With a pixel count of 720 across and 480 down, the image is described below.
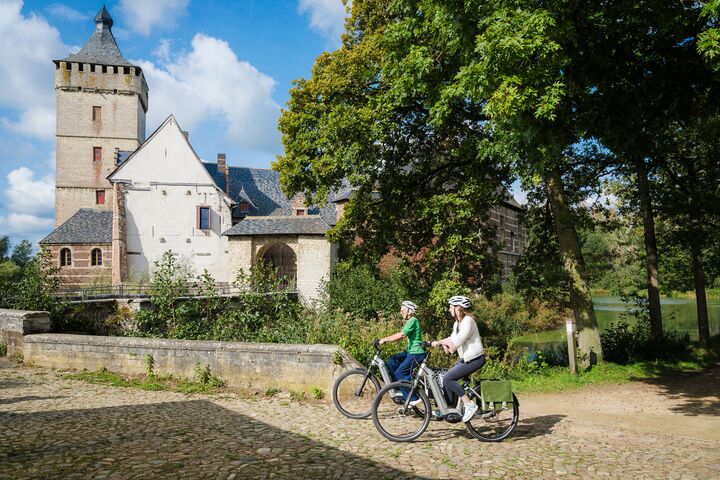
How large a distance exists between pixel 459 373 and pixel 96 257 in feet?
108

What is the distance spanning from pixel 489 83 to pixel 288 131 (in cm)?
626

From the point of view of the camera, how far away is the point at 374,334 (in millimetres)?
9922

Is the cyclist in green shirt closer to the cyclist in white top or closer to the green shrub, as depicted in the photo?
the cyclist in white top

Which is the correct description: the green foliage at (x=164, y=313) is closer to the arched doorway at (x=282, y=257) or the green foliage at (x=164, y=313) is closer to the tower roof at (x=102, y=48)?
the arched doorway at (x=282, y=257)

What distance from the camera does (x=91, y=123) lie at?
3994cm

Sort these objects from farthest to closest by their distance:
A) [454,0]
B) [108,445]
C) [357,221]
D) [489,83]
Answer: [357,221], [454,0], [489,83], [108,445]

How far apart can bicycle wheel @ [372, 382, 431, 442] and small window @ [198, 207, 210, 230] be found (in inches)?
1144

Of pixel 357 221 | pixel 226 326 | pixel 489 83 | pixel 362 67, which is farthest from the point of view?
pixel 357 221

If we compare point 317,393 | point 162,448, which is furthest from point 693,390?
point 162,448

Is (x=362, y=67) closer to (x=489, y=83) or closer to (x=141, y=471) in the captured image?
(x=489, y=83)

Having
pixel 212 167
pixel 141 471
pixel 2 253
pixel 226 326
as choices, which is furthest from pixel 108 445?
pixel 2 253

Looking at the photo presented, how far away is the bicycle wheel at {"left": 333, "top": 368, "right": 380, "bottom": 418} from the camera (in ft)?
20.9

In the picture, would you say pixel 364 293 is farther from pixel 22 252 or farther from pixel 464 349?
pixel 22 252

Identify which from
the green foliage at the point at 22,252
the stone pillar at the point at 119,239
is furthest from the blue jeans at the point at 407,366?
the green foliage at the point at 22,252
